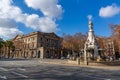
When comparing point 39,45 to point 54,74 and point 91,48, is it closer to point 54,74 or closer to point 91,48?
point 91,48

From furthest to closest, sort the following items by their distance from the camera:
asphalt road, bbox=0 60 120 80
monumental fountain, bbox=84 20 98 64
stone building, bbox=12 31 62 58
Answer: stone building, bbox=12 31 62 58 < monumental fountain, bbox=84 20 98 64 < asphalt road, bbox=0 60 120 80

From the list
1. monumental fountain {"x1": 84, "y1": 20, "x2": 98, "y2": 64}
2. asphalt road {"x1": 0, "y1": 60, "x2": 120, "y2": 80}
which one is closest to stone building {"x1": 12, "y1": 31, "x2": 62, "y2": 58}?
monumental fountain {"x1": 84, "y1": 20, "x2": 98, "y2": 64}

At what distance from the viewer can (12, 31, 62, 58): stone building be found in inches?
3925

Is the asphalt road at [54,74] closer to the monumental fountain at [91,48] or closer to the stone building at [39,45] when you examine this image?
the monumental fountain at [91,48]

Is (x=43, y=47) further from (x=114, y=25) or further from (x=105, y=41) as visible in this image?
(x=114, y=25)

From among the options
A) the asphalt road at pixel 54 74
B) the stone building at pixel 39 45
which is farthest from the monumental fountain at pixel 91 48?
the stone building at pixel 39 45

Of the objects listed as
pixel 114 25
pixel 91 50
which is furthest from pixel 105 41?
pixel 91 50

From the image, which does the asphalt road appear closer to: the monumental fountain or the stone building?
the monumental fountain

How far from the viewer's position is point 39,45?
4048 inches

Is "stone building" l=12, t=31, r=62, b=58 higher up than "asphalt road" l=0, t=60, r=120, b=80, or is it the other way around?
"stone building" l=12, t=31, r=62, b=58

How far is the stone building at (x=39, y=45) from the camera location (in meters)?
99.7

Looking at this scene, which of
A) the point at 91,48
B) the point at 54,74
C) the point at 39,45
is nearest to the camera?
the point at 54,74

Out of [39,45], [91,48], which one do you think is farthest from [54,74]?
[39,45]

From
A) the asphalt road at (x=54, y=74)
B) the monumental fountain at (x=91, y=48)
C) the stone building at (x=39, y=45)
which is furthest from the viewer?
the stone building at (x=39, y=45)
